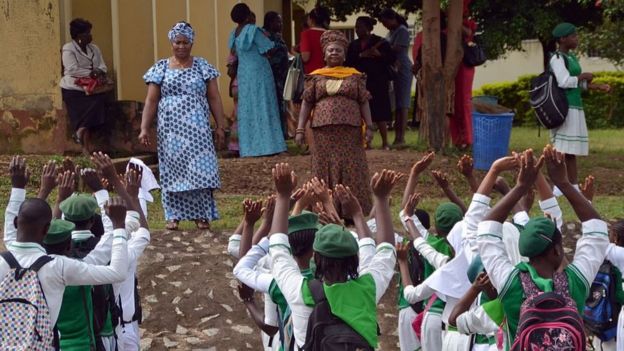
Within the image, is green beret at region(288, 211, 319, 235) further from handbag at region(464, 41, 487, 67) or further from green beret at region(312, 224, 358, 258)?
handbag at region(464, 41, 487, 67)

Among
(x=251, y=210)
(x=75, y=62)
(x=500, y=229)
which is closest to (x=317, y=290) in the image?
(x=500, y=229)

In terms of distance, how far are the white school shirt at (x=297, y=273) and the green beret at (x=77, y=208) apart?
3.89ft

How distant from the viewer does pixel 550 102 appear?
11.4 m

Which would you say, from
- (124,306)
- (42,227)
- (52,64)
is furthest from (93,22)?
(42,227)

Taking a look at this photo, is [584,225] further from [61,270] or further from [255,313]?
[61,270]

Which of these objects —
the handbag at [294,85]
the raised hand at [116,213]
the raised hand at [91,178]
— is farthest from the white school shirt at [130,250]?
the handbag at [294,85]

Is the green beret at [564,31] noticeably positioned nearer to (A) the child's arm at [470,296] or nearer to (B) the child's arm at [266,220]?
Answer: (A) the child's arm at [470,296]

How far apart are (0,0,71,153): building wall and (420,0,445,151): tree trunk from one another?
13.9 ft

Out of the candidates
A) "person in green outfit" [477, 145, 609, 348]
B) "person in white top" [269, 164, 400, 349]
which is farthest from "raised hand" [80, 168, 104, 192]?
"person in green outfit" [477, 145, 609, 348]

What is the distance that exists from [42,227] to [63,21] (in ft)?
30.4

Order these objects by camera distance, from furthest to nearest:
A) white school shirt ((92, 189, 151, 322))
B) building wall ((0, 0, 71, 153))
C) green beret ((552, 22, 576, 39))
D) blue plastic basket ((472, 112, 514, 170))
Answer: blue plastic basket ((472, 112, 514, 170)), building wall ((0, 0, 71, 153)), green beret ((552, 22, 576, 39)), white school shirt ((92, 189, 151, 322))

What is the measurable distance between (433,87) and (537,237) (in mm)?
9526

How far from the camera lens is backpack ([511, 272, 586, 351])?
456 centimetres

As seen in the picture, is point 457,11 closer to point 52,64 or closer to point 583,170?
point 583,170
